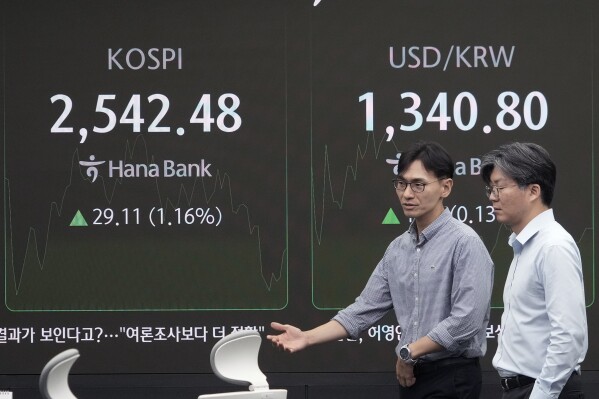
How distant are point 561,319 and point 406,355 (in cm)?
73

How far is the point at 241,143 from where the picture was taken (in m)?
5.48

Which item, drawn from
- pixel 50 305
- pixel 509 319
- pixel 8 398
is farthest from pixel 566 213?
pixel 8 398

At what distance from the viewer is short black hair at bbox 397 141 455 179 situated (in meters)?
3.77

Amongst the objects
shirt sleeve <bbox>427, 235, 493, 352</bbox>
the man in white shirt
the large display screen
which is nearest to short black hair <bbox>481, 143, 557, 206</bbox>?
the man in white shirt

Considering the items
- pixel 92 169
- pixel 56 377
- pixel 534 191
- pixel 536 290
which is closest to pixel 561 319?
pixel 536 290

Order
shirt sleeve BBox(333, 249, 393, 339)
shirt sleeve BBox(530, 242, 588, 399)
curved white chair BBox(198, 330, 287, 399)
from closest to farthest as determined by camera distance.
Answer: curved white chair BBox(198, 330, 287, 399) < shirt sleeve BBox(530, 242, 588, 399) < shirt sleeve BBox(333, 249, 393, 339)

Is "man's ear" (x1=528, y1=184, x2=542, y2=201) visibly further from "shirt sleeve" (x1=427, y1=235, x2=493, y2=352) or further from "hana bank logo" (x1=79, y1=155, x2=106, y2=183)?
"hana bank logo" (x1=79, y1=155, x2=106, y2=183)

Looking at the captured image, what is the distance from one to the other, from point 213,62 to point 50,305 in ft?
5.03

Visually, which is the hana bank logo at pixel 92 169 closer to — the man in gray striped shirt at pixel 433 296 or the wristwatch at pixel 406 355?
the man in gray striped shirt at pixel 433 296

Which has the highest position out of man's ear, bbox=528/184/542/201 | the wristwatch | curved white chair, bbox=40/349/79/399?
man's ear, bbox=528/184/542/201

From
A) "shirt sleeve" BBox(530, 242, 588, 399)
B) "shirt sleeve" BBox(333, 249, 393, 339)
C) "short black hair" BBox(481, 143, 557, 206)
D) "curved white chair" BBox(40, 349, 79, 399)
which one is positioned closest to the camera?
"curved white chair" BBox(40, 349, 79, 399)

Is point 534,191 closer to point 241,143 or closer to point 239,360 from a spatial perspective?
point 239,360

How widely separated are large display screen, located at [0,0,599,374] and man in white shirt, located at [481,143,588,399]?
2.17 m

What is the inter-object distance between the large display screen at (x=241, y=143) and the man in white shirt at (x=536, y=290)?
2.17 m
